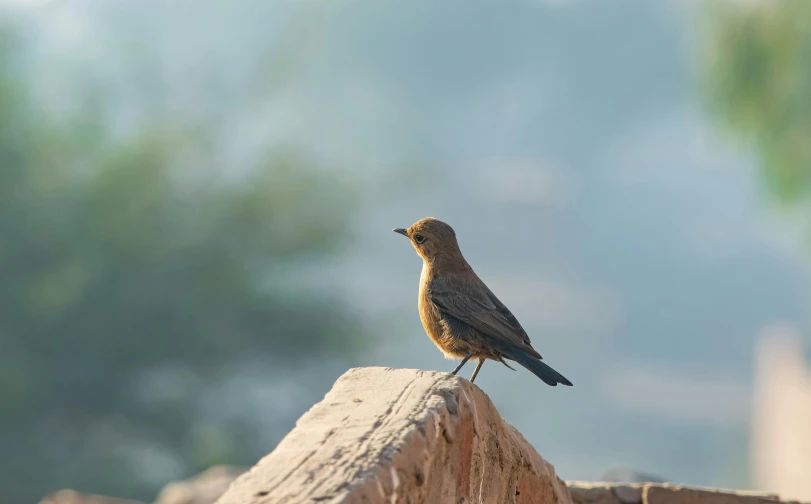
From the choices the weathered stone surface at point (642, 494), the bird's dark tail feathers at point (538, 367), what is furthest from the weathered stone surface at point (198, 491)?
the bird's dark tail feathers at point (538, 367)

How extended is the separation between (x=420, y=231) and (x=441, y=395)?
1.73 meters

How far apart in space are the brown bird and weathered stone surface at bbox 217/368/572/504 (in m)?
0.61

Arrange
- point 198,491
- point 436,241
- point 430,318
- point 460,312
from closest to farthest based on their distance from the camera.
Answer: point 460,312, point 430,318, point 436,241, point 198,491

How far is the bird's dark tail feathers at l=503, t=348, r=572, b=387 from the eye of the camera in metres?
3.92

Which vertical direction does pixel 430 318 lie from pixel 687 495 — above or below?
above

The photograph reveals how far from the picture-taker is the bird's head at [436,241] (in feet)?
14.7

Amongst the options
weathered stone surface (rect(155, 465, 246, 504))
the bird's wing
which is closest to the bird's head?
the bird's wing

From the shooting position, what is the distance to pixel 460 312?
4207 mm

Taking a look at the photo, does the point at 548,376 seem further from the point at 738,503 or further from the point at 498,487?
the point at 738,503

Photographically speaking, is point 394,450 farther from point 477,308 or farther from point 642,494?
point 642,494

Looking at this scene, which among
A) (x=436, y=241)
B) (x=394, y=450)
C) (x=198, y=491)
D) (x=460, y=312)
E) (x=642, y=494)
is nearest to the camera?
(x=394, y=450)

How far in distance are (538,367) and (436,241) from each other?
854 millimetres

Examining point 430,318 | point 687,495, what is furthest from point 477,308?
point 687,495

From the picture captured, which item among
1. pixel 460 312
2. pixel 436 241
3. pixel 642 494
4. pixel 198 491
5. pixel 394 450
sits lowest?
pixel 394 450
